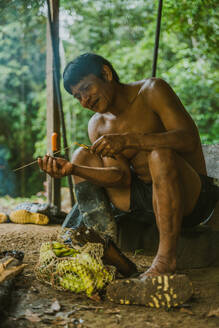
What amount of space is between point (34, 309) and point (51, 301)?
0.12m

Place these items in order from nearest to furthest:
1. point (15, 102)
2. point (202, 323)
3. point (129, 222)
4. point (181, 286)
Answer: point (202, 323) < point (181, 286) < point (129, 222) < point (15, 102)

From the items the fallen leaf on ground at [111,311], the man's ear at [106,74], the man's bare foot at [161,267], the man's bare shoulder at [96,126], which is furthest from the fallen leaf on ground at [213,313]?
the man's ear at [106,74]

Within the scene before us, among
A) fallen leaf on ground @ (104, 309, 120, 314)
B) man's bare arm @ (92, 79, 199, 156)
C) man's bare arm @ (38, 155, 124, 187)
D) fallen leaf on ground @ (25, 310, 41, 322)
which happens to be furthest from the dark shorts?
fallen leaf on ground @ (25, 310, 41, 322)

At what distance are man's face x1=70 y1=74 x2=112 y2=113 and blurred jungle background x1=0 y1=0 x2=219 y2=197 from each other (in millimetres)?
Result: 3836

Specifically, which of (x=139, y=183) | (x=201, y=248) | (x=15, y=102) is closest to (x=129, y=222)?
(x=139, y=183)

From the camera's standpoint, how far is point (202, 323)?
146 centimetres

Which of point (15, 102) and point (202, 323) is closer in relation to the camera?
point (202, 323)

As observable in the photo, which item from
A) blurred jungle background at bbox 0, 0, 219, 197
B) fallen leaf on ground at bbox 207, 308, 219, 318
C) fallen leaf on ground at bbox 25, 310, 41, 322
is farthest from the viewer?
blurred jungle background at bbox 0, 0, 219, 197

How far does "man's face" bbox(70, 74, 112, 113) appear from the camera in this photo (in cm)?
228

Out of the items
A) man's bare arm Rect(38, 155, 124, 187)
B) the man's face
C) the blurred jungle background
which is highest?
the blurred jungle background

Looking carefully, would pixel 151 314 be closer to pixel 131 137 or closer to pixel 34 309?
pixel 34 309

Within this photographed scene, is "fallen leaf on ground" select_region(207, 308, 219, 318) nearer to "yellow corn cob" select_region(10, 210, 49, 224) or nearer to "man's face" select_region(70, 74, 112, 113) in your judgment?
"man's face" select_region(70, 74, 112, 113)

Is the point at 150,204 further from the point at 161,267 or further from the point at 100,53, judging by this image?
the point at 100,53

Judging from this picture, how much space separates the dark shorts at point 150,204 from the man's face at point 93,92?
581mm
